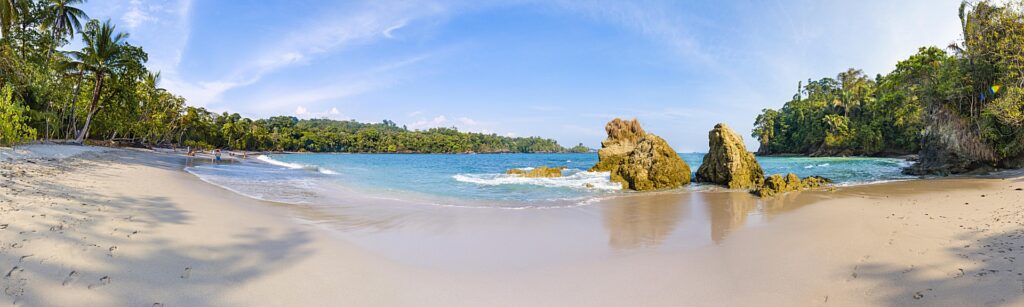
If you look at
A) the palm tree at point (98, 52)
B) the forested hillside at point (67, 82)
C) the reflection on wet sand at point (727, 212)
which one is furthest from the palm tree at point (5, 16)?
the reflection on wet sand at point (727, 212)

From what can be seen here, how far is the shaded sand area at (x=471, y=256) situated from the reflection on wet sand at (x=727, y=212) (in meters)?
0.12

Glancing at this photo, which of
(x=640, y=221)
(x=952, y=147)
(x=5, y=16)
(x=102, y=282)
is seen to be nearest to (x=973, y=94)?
(x=952, y=147)

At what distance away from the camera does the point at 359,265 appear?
4570 millimetres

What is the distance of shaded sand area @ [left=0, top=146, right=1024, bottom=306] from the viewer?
3524 mm

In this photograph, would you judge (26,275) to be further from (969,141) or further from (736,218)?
(969,141)

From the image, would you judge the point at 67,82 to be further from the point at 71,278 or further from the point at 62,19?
the point at 71,278

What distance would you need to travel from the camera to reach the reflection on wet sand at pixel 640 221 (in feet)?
21.0

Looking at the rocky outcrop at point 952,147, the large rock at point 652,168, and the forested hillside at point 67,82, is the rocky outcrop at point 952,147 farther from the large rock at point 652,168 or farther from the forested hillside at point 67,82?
the forested hillside at point 67,82

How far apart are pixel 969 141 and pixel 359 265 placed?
29.7 meters

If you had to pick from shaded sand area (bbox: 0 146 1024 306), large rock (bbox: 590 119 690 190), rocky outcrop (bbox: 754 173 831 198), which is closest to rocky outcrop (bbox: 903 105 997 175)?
rocky outcrop (bbox: 754 173 831 198)

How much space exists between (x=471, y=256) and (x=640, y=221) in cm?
457

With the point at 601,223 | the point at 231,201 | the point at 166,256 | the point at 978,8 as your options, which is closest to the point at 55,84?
the point at 231,201

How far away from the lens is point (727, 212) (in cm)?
954

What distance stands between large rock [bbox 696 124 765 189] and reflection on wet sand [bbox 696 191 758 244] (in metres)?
4.63
